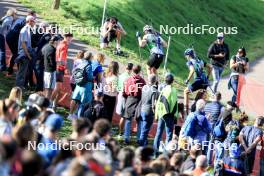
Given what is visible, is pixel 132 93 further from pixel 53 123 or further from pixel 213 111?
pixel 53 123

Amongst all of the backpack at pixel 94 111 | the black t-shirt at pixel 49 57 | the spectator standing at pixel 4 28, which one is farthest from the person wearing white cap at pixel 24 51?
the backpack at pixel 94 111

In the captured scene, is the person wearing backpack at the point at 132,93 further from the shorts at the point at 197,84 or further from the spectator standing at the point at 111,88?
the shorts at the point at 197,84

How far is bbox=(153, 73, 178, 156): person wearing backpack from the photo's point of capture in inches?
601

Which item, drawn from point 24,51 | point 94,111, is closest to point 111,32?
point 24,51

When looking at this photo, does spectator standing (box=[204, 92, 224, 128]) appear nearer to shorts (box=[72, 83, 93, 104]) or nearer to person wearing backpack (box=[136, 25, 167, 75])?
shorts (box=[72, 83, 93, 104])

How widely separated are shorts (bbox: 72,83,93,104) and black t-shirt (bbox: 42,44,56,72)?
69 centimetres

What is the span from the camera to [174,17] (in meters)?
31.8

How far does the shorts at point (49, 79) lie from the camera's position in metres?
15.9

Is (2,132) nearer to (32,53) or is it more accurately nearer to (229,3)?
(32,53)

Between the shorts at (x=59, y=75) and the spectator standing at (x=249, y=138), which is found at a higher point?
the shorts at (x=59, y=75)

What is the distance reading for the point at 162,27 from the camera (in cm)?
2903

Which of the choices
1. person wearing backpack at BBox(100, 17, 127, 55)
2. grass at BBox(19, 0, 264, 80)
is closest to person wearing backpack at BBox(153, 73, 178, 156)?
person wearing backpack at BBox(100, 17, 127, 55)

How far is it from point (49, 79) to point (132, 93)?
5.96 ft

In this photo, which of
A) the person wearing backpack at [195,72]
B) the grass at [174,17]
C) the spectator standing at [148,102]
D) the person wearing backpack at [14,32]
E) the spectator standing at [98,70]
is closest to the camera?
the spectator standing at [148,102]
